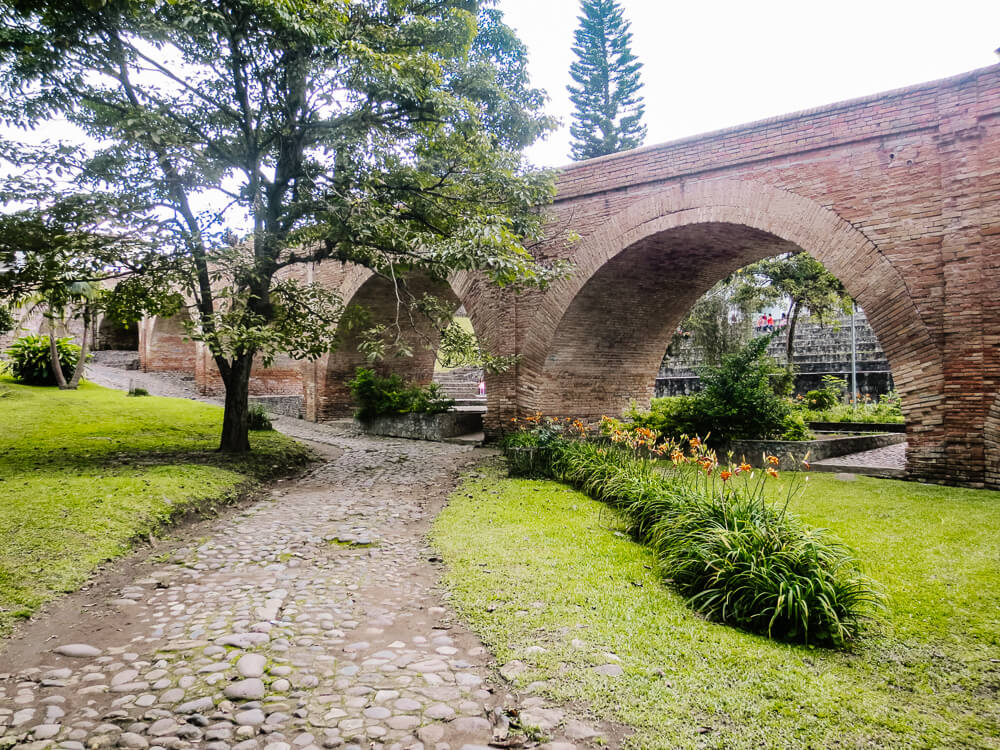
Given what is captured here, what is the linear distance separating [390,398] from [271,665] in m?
10.4

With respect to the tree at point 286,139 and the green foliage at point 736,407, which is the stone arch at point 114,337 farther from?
the green foliage at point 736,407

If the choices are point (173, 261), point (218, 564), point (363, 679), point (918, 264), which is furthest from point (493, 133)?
point (363, 679)

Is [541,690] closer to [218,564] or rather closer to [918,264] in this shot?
[218,564]

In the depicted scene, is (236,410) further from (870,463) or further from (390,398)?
(870,463)

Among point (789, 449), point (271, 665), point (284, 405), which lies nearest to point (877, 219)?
point (789, 449)

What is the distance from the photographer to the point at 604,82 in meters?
22.7

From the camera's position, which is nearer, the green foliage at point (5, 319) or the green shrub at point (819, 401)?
the green foliage at point (5, 319)

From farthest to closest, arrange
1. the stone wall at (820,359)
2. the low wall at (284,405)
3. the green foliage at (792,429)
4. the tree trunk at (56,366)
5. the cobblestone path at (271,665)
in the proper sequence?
1. the stone wall at (820,359)
2. the low wall at (284,405)
3. the tree trunk at (56,366)
4. the green foliage at (792,429)
5. the cobblestone path at (271,665)

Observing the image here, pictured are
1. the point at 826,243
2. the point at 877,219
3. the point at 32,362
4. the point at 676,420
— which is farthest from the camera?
the point at 32,362

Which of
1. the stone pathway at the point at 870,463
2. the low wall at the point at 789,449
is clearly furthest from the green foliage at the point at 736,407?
the stone pathway at the point at 870,463

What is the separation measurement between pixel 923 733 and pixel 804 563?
109cm

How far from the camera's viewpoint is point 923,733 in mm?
2102

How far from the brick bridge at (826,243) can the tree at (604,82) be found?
13.6m

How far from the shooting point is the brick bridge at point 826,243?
263 inches
